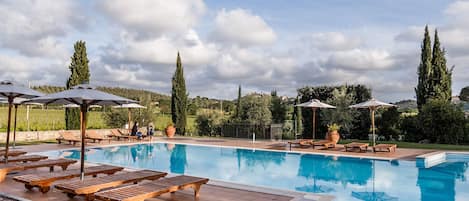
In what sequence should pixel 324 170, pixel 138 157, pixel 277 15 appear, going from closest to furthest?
pixel 324 170
pixel 138 157
pixel 277 15

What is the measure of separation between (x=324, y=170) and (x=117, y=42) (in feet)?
47.5

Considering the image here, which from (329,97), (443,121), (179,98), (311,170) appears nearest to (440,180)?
(311,170)

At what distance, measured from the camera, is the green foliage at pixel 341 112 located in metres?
20.6

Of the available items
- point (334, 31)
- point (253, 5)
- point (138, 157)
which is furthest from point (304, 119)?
point (138, 157)

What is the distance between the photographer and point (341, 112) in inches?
815

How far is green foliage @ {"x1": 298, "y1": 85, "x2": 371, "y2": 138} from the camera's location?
2089 centimetres

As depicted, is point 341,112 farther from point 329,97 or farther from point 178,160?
point 178,160

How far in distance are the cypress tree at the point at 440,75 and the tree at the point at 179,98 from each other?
15078 mm

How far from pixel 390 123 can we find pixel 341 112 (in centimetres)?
273

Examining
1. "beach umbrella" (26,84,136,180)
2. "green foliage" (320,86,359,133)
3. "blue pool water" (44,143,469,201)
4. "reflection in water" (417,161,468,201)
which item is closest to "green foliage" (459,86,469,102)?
"green foliage" (320,86,359,133)

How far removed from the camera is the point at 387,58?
68.3 feet

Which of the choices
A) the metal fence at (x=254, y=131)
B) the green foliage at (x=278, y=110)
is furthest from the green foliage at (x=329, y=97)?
the metal fence at (x=254, y=131)

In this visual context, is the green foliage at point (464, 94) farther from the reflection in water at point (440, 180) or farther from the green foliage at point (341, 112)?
the reflection in water at point (440, 180)

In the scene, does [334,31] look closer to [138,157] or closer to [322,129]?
[322,129]
